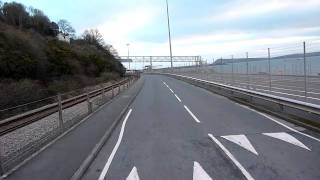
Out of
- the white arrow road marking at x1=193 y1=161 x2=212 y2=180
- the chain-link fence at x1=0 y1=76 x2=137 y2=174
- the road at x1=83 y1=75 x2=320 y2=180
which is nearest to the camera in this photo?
the white arrow road marking at x1=193 y1=161 x2=212 y2=180

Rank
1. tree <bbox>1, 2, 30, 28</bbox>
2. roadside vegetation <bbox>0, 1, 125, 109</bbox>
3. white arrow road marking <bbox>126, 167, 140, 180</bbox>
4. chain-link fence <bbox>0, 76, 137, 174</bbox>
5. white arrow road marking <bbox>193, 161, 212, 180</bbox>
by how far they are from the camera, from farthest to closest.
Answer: tree <bbox>1, 2, 30, 28</bbox>
roadside vegetation <bbox>0, 1, 125, 109</bbox>
chain-link fence <bbox>0, 76, 137, 174</bbox>
white arrow road marking <bbox>126, 167, 140, 180</bbox>
white arrow road marking <bbox>193, 161, 212, 180</bbox>

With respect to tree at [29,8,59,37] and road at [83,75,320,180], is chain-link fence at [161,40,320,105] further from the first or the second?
tree at [29,8,59,37]

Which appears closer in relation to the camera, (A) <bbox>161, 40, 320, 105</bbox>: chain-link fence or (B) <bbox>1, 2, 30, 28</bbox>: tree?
(A) <bbox>161, 40, 320, 105</bbox>: chain-link fence

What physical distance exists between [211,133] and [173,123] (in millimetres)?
3290

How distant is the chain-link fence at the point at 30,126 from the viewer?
11.2m

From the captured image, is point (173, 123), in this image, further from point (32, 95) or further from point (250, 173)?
point (32, 95)

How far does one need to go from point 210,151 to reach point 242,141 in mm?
1593

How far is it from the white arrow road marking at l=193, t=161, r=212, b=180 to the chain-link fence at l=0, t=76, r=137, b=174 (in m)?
3.81

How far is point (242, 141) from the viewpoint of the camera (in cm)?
1246

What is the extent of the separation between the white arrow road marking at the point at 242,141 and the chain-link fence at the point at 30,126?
5171 mm

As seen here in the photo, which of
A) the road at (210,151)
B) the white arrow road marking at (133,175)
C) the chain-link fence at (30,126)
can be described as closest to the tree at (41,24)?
the chain-link fence at (30,126)

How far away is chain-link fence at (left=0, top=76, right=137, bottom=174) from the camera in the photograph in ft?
36.8

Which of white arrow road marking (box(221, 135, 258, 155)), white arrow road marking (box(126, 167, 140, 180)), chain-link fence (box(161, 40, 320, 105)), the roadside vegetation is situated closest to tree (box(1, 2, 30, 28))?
the roadside vegetation

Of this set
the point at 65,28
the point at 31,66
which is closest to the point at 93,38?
the point at 65,28
